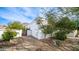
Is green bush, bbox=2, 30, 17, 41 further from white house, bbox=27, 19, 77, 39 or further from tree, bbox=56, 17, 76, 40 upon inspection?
tree, bbox=56, 17, 76, 40

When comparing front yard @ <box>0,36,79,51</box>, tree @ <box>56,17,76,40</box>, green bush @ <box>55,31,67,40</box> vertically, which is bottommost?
front yard @ <box>0,36,79,51</box>

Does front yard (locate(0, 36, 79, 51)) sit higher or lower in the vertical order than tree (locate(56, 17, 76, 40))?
lower

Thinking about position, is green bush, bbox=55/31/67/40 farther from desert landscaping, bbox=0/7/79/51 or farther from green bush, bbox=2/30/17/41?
green bush, bbox=2/30/17/41

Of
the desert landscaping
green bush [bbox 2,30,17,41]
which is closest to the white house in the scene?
the desert landscaping

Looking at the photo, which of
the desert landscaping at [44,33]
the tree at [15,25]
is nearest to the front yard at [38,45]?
the desert landscaping at [44,33]

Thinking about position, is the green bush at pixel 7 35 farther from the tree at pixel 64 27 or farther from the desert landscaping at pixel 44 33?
the tree at pixel 64 27

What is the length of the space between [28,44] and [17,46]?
127mm

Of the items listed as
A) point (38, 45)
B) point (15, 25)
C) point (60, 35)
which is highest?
point (15, 25)

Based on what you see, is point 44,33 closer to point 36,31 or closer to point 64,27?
point 36,31

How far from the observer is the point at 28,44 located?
7.07 feet

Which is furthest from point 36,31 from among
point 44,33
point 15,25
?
point 15,25
